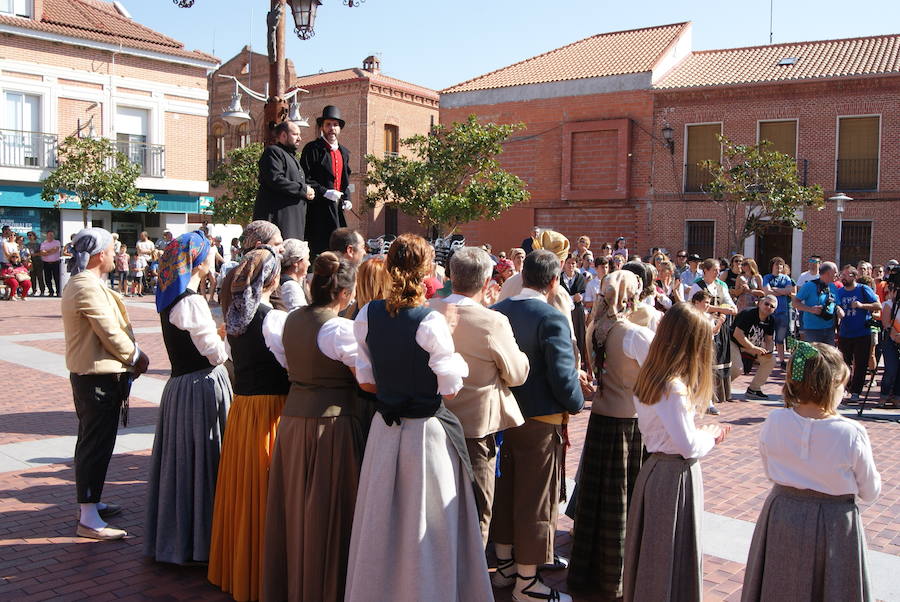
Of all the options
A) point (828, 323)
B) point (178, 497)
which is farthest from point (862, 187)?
point (178, 497)

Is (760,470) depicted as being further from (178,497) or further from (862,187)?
(862,187)

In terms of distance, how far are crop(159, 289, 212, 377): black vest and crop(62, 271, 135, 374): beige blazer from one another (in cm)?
51

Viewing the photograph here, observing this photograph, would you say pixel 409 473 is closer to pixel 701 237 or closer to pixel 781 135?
pixel 701 237

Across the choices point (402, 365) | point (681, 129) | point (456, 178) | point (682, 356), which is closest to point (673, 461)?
point (682, 356)

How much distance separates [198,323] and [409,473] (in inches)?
64.5

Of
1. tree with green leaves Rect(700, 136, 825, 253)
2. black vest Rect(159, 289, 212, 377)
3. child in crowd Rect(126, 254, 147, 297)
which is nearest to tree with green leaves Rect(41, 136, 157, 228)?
child in crowd Rect(126, 254, 147, 297)

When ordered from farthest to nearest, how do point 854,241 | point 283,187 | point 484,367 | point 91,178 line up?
point 854,241 < point 91,178 < point 283,187 < point 484,367

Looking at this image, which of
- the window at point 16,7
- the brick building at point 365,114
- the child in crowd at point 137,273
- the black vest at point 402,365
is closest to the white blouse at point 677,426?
the black vest at point 402,365

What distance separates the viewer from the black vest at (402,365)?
12.2 feet

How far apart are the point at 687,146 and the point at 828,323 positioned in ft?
59.8

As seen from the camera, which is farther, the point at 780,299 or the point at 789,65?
the point at 789,65

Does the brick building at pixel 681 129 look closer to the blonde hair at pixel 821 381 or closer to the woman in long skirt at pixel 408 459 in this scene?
the blonde hair at pixel 821 381

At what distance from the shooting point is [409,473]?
3.78 meters

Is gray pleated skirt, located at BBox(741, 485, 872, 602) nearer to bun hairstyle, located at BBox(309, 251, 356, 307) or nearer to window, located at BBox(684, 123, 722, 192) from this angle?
bun hairstyle, located at BBox(309, 251, 356, 307)
